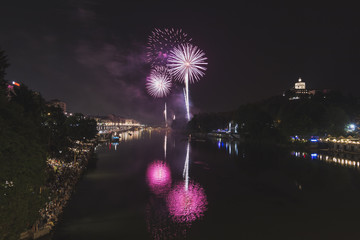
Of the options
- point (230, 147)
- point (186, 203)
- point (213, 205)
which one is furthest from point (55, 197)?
point (230, 147)

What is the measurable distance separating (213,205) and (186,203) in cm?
185

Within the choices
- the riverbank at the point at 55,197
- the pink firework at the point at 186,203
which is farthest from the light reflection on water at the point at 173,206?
the riverbank at the point at 55,197

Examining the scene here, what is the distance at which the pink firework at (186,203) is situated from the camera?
15229 millimetres

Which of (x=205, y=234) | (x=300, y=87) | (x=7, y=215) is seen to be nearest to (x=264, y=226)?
(x=205, y=234)

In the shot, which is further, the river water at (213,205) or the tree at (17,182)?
the river water at (213,205)

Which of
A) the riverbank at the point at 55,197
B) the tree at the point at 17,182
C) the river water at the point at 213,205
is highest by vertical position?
the tree at the point at 17,182

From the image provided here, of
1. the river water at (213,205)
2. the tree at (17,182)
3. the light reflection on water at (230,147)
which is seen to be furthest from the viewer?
the light reflection on water at (230,147)

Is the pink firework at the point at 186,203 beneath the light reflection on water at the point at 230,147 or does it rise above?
beneath

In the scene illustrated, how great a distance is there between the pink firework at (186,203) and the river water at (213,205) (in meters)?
0.06

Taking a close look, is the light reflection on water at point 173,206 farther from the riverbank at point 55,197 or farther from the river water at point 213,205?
the riverbank at point 55,197

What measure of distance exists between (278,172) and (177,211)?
57.1 feet

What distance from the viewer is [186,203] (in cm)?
1761

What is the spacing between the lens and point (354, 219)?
15.2 metres

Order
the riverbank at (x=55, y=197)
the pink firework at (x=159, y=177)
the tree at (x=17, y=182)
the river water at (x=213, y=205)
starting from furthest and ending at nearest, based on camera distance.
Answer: the pink firework at (x=159, y=177), the river water at (x=213, y=205), the riverbank at (x=55, y=197), the tree at (x=17, y=182)
